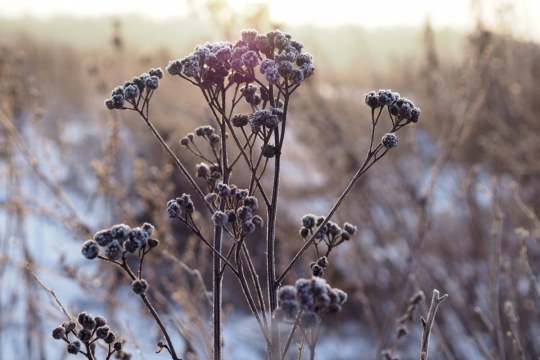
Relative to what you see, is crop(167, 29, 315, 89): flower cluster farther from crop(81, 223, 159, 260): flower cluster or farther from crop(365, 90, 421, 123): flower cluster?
crop(81, 223, 159, 260): flower cluster

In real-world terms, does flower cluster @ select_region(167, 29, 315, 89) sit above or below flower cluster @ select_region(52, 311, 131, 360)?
above

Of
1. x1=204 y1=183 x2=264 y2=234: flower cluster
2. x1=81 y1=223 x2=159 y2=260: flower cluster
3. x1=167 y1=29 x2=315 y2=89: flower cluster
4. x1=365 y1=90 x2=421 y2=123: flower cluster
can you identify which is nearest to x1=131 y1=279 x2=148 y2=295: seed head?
x1=81 y1=223 x2=159 y2=260: flower cluster

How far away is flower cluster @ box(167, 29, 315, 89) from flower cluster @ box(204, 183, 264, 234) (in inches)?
9.8

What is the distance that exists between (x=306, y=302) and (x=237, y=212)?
319 millimetres

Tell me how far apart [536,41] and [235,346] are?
3.70m

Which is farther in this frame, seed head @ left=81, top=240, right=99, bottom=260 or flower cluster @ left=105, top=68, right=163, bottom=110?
flower cluster @ left=105, top=68, right=163, bottom=110

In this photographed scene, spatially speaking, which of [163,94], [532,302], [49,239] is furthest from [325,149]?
[163,94]

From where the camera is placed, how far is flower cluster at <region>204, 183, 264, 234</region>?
1166 millimetres

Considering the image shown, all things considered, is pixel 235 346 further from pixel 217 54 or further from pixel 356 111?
pixel 217 54

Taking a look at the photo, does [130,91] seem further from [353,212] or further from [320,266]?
[353,212]

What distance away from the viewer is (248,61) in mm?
1247

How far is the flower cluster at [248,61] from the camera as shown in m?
1.23

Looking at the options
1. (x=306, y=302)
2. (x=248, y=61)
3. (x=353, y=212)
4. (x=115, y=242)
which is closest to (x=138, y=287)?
(x=115, y=242)

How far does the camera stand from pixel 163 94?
8203 millimetres
